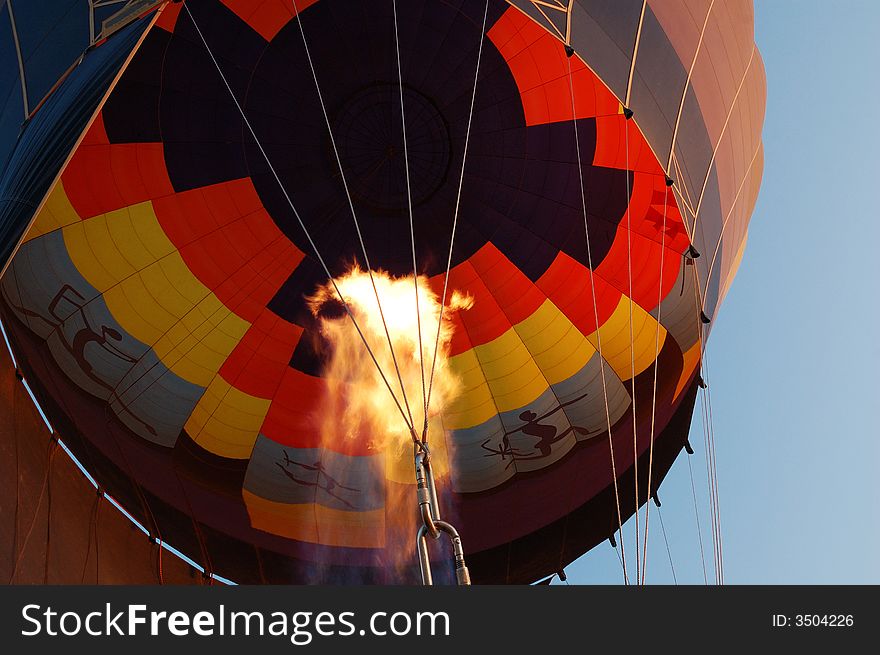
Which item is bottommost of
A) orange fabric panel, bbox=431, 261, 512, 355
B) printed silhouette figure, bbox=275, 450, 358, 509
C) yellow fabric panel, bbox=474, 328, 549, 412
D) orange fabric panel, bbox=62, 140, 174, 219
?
printed silhouette figure, bbox=275, 450, 358, 509

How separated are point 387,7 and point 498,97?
92 centimetres

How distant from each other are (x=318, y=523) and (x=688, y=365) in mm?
2729

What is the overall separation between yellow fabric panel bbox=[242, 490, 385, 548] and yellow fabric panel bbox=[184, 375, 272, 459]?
0.34 metres

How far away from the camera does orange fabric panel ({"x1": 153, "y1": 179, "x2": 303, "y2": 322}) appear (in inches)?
267

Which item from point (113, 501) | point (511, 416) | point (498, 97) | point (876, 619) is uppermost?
point (498, 97)

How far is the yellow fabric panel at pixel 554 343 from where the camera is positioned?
7035 millimetres

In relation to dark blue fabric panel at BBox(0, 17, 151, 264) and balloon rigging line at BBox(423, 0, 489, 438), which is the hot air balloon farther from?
dark blue fabric panel at BBox(0, 17, 151, 264)

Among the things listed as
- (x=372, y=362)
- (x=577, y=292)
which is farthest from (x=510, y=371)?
(x=372, y=362)

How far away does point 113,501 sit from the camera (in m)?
6.70

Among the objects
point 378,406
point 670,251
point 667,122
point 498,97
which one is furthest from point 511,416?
point 667,122

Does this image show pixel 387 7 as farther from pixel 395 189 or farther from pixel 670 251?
pixel 670 251

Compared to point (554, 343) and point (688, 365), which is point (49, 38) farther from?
point (688, 365)

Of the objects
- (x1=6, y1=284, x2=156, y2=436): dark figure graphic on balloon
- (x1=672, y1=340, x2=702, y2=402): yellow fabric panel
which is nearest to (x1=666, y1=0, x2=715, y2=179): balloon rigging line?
(x1=672, y1=340, x2=702, y2=402): yellow fabric panel

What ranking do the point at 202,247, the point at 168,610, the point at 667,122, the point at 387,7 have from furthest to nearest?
the point at 202,247
the point at 387,7
the point at 667,122
the point at 168,610
